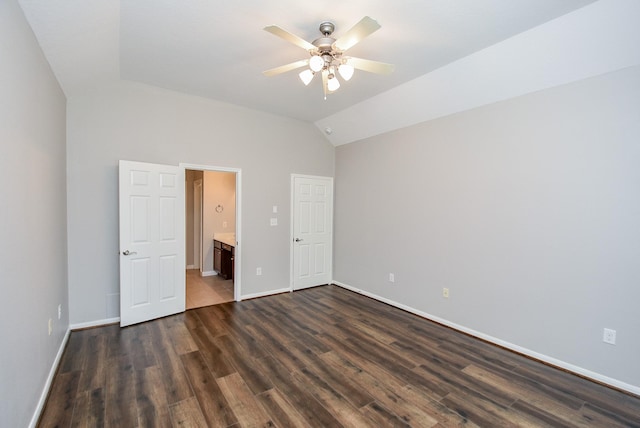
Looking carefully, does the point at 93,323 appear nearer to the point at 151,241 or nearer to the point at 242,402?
the point at 151,241

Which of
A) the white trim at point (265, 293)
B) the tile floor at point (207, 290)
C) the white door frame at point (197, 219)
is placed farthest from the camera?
the white door frame at point (197, 219)

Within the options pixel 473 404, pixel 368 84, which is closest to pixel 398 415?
pixel 473 404

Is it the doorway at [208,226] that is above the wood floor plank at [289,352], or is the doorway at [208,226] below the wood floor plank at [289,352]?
above

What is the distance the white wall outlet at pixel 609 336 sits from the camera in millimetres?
2441

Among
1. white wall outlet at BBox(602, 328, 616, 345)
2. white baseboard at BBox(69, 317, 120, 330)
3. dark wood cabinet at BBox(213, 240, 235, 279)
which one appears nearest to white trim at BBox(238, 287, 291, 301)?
dark wood cabinet at BBox(213, 240, 235, 279)

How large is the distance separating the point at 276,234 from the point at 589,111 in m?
4.07

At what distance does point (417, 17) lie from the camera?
2.21 m

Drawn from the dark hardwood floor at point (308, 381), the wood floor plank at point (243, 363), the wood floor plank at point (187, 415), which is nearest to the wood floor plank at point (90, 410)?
the dark hardwood floor at point (308, 381)

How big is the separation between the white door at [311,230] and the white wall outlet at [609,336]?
3.74 m

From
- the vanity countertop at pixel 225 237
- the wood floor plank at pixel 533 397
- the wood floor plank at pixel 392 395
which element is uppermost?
the vanity countertop at pixel 225 237

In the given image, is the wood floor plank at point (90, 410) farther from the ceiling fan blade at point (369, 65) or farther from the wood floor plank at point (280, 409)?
the ceiling fan blade at point (369, 65)

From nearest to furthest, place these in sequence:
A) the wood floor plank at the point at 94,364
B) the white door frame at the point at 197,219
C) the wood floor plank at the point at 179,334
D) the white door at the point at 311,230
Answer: the wood floor plank at the point at 94,364 → the wood floor plank at the point at 179,334 → the white door at the point at 311,230 → the white door frame at the point at 197,219

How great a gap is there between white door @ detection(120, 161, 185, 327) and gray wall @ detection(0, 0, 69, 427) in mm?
709

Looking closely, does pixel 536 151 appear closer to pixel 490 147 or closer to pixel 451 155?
pixel 490 147
